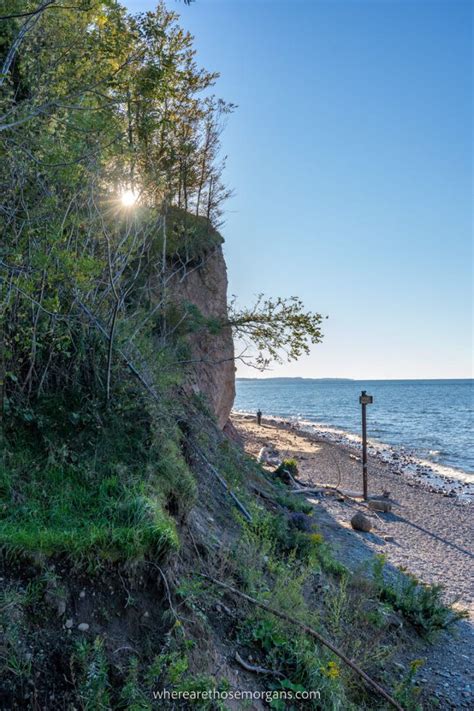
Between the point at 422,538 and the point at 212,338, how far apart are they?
7.37m

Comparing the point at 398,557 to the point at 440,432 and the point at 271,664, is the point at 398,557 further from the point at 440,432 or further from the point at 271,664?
the point at 440,432

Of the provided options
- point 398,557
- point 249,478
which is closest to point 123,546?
Result: point 249,478

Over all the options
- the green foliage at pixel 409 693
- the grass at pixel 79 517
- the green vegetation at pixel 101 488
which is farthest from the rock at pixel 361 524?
the grass at pixel 79 517

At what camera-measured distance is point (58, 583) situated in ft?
9.73

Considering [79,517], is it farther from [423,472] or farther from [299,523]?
[423,472]

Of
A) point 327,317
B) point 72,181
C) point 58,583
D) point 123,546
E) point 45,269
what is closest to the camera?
point 58,583

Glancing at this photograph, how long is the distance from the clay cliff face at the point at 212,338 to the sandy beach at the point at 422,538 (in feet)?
13.2

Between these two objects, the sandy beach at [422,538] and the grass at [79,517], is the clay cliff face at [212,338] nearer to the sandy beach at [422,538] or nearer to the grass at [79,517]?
the sandy beach at [422,538]

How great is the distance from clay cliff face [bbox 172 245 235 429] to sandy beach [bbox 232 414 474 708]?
13.2ft

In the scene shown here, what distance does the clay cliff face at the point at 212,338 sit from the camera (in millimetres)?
12055

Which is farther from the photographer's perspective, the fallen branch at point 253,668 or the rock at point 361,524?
the rock at point 361,524

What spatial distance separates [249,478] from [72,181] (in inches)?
254

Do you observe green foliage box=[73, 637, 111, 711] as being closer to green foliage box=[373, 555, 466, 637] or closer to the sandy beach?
the sandy beach

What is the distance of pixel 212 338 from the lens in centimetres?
1257
